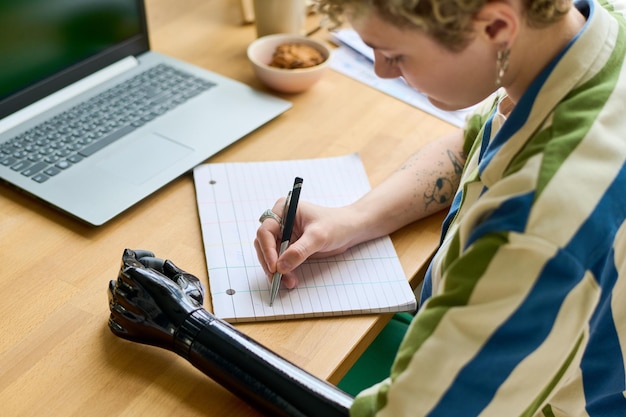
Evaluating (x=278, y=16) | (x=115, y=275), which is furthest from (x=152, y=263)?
(x=278, y=16)

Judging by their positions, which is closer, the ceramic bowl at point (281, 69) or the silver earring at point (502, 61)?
the silver earring at point (502, 61)

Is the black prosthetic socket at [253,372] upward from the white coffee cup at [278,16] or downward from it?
downward

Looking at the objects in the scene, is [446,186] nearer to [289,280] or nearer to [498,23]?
[289,280]

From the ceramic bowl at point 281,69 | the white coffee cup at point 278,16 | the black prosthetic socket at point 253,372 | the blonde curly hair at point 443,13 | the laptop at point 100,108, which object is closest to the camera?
the blonde curly hair at point 443,13

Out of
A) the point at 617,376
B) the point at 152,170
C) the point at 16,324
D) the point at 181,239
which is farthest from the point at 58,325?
the point at 617,376

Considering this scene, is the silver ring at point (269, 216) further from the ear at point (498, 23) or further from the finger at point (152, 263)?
the ear at point (498, 23)

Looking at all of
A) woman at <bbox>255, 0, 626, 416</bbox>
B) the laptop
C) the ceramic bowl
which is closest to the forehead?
woman at <bbox>255, 0, 626, 416</bbox>

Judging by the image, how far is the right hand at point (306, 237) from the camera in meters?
0.90

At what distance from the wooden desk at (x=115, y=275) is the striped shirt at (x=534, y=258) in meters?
0.16

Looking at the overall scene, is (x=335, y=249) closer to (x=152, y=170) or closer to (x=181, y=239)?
Answer: (x=181, y=239)

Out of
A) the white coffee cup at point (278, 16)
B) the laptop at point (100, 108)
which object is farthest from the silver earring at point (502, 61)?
the white coffee cup at point (278, 16)

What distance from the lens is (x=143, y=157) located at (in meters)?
1.10

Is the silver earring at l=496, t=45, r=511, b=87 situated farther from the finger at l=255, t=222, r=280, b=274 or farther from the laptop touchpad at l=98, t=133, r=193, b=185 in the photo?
the laptop touchpad at l=98, t=133, r=193, b=185

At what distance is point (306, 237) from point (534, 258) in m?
0.35
